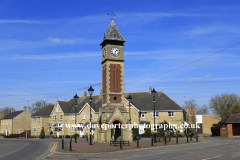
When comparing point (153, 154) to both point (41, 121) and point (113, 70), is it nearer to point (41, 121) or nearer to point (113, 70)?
point (113, 70)

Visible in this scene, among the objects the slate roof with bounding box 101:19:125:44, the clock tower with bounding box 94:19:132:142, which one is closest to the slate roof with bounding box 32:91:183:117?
the clock tower with bounding box 94:19:132:142

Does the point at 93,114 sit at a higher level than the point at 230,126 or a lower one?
higher

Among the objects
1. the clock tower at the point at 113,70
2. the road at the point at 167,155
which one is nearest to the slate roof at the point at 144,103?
the clock tower at the point at 113,70

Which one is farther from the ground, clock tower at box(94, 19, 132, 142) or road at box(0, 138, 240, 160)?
clock tower at box(94, 19, 132, 142)

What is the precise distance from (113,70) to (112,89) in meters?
2.89

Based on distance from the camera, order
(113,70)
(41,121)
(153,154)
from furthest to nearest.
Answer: (41,121) → (113,70) → (153,154)

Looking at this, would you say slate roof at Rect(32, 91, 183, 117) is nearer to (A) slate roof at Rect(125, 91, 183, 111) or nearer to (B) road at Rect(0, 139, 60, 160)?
(A) slate roof at Rect(125, 91, 183, 111)

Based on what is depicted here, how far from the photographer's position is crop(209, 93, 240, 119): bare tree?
66.3m

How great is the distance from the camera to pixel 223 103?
68.0 meters

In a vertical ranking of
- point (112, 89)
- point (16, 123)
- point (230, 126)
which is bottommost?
point (16, 123)

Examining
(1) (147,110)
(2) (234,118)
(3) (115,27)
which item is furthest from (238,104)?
(3) (115,27)

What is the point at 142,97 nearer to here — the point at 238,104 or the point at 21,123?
the point at 238,104

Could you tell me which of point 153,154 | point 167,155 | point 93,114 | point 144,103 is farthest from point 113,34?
point 93,114

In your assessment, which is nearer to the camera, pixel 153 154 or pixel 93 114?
pixel 153 154
